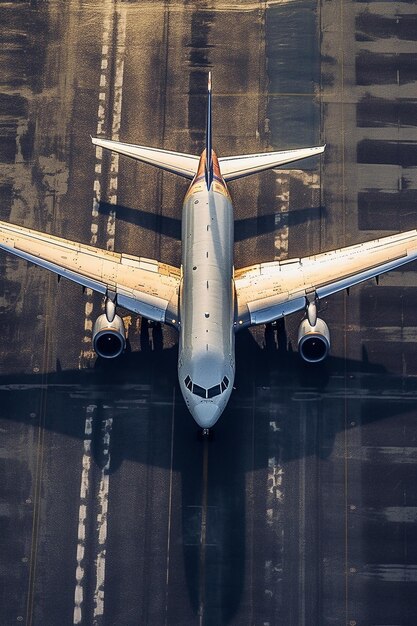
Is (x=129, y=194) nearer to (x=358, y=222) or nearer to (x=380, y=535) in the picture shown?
(x=358, y=222)

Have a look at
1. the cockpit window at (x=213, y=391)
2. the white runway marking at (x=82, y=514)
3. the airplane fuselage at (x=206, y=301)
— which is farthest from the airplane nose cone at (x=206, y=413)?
the white runway marking at (x=82, y=514)

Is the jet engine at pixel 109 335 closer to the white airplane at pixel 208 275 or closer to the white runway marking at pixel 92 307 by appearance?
the white airplane at pixel 208 275

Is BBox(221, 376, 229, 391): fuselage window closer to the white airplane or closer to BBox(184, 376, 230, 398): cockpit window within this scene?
BBox(184, 376, 230, 398): cockpit window

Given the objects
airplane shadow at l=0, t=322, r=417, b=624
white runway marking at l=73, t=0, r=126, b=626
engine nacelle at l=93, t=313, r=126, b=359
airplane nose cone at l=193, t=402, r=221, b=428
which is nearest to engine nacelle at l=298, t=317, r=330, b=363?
airplane shadow at l=0, t=322, r=417, b=624

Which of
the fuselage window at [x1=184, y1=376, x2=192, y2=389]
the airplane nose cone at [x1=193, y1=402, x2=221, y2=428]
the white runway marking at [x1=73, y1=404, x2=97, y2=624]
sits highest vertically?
the fuselage window at [x1=184, y1=376, x2=192, y2=389]

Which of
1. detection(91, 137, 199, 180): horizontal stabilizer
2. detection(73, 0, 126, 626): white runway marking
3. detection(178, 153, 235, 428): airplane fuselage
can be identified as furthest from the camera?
detection(91, 137, 199, 180): horizontal stabilizer

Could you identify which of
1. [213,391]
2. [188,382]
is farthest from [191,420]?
[213,391]
